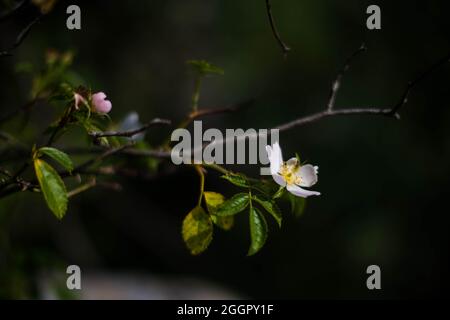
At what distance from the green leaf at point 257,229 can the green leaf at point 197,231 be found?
8 cm

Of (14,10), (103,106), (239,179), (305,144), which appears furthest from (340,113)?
(305,144)

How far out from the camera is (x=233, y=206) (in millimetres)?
994

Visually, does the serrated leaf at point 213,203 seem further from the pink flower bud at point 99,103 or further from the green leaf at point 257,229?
the pink flower bud at point 99,103

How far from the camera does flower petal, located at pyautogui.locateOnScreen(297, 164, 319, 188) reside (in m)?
1.12

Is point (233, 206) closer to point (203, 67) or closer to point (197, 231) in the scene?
point (197, 231)

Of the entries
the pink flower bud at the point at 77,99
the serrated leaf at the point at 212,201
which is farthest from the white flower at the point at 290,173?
the pink flower bud at the point at 77,99

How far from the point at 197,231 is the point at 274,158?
0.19m

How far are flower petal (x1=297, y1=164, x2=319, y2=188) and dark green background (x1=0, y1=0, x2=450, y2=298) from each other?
2.62m

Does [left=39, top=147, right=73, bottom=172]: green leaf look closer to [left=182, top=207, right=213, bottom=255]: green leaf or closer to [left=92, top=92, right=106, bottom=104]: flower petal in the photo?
[left=92, top=92, right=106, bottom=104]: flower petal

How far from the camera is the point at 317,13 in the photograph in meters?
4.27

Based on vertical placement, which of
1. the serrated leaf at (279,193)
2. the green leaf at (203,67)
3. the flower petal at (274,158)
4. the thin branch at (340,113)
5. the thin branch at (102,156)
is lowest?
the serrated leaf at (279,193)

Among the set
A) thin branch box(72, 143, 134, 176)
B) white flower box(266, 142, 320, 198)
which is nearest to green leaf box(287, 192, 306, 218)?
white flower box(266, 142, 320, 198)

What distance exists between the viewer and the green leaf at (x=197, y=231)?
1.03m

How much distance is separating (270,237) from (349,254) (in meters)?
0.54
